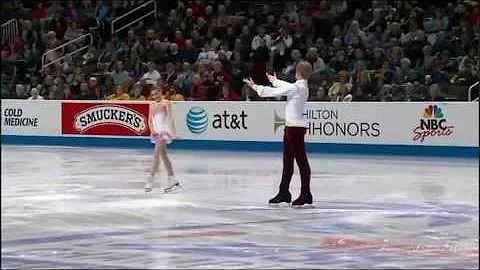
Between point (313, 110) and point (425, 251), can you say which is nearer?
point (425, 251)

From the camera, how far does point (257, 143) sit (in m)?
19.8

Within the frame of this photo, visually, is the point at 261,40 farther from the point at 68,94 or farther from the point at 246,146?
the point at 68,94

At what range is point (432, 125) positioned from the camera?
18.3 meters

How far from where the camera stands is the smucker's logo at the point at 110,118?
836 inches

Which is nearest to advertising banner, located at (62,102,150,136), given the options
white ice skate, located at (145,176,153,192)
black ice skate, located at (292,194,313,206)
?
white ice skate, located at (145,176,153,192)

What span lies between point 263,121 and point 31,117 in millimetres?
5643

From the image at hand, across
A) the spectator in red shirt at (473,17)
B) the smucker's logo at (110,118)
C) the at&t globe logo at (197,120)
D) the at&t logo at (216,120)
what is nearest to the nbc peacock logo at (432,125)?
the spectator in red shirt at (473,17)

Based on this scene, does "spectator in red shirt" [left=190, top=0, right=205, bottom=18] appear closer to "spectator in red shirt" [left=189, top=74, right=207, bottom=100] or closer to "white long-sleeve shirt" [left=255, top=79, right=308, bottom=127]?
"spectator in red shirt" [left=189, top=74, right=207, bottom=100]

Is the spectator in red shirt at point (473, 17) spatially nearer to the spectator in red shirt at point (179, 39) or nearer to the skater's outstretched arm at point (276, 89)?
the spectator in red shirt at point (179, 39)

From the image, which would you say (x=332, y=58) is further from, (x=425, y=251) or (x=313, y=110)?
(x=425, y=251)

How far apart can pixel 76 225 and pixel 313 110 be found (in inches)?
410

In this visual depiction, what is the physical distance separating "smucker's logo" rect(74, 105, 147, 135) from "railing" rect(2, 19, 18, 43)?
6.75 metres

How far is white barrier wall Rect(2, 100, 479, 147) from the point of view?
59.8 feet

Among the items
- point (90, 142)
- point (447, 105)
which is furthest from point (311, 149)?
point (90, 142)
